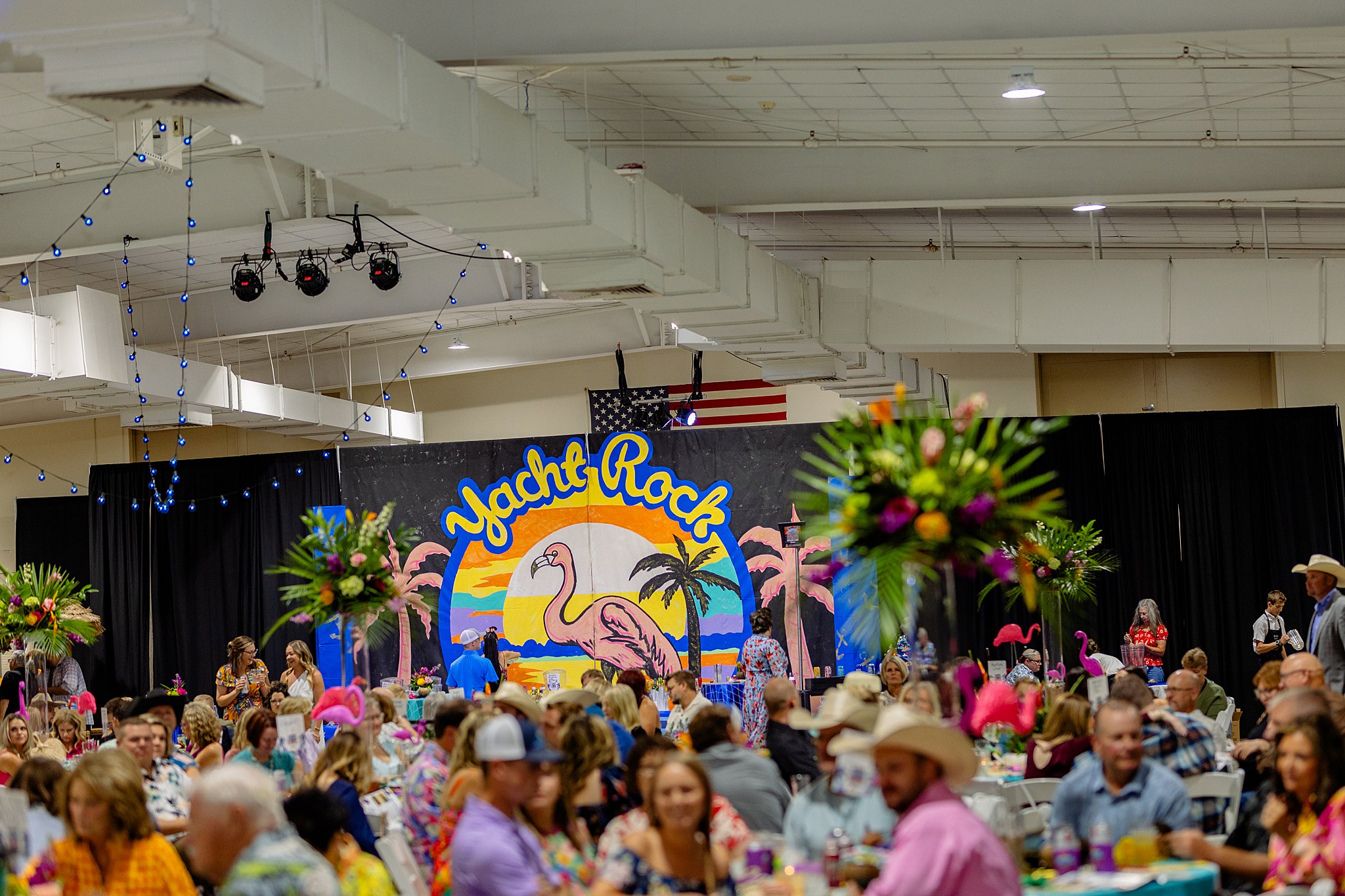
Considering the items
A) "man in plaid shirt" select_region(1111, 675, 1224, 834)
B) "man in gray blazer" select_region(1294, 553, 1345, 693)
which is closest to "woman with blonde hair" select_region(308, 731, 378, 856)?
A: "man in plaid shirt" select_region(1111, 675, 1224, 834)

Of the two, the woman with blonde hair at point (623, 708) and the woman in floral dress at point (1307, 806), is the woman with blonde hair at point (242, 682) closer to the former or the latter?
the woman with blonde hair at point (623, 708)

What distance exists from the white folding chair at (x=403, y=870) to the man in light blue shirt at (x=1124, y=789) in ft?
6.91

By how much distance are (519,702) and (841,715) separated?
1.62m

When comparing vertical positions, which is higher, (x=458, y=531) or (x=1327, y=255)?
(x=1327, y=255)

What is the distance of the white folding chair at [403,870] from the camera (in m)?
4.59

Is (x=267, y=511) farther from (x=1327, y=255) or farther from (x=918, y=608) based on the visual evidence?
(x=918, y=608)

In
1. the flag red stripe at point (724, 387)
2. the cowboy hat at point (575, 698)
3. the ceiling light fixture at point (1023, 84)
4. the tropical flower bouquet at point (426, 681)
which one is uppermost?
the ceiling light fixture at point (1023, 84)

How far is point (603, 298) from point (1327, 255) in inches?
346

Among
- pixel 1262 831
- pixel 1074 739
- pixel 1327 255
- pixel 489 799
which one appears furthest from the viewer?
pixel 1327 255

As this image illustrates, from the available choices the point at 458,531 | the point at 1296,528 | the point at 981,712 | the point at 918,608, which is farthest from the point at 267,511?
the point at 918,608

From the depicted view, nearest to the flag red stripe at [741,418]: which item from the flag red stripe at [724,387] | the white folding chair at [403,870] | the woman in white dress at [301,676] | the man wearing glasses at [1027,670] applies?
the flag red stripe at [724,387]

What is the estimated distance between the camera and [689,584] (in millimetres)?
15859

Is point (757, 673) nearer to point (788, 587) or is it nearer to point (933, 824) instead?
point (788, 587)

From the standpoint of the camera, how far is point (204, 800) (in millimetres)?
3385
